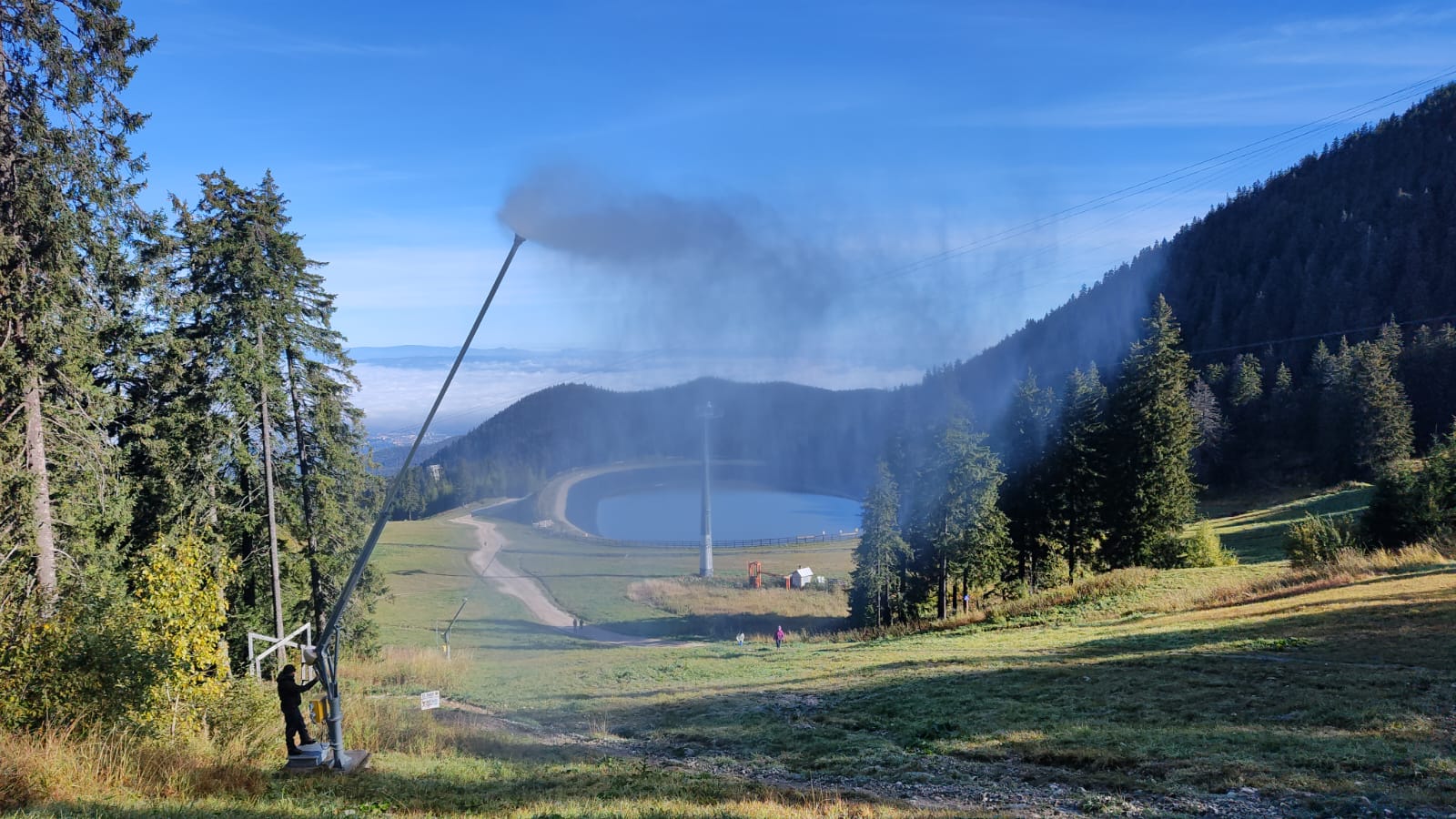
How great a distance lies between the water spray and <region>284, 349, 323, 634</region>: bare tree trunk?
17.5m

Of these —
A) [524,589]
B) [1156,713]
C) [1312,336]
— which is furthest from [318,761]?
[1312,336]

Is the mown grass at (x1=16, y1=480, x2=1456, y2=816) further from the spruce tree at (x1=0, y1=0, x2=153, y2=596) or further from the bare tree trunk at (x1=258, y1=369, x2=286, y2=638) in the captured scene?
the spruce tree at (x1=0, y1=0, x2=153, y2=596)

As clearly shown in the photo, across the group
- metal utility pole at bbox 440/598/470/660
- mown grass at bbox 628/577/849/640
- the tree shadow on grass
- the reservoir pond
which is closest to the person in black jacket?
the tree shadow on grass

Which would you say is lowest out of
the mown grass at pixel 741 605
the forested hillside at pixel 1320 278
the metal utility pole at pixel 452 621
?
the mown grass at pixel 741 605

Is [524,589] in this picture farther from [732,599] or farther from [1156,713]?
[1156,713]

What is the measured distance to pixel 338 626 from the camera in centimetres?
1259

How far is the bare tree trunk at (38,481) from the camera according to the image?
17.3m

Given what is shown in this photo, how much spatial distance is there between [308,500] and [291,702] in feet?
60.2

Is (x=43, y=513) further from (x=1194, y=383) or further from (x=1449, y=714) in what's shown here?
(x=1194, y=383)

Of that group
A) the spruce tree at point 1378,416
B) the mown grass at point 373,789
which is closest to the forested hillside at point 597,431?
the spruce tree at point 1378,416

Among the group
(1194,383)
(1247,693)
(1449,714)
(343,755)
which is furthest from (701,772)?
(1194,383)

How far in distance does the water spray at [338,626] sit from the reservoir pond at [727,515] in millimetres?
70618

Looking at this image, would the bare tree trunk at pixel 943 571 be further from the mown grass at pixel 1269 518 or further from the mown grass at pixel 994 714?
the mown grass at pixel 1269 518

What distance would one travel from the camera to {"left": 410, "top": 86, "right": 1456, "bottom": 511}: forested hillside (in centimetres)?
7450
